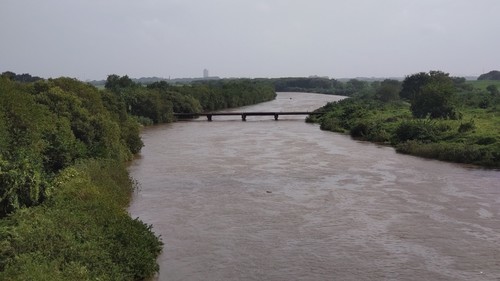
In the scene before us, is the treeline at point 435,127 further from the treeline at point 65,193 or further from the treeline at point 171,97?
the treeline at point 65,193

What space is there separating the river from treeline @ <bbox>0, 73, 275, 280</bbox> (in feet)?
5.00

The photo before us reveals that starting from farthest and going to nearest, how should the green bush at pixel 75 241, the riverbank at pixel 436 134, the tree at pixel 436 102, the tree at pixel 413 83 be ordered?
the tree at pixel 413 83 → the tree at pixel 436 102 → the riverbank at pixel 436 134 → the green bush at pixel 75 241

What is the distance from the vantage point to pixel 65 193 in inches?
789

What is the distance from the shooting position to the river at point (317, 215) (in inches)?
699

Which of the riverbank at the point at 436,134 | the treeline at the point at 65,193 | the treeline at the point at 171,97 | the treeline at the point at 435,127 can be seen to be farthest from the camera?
the treeline at the point at 171,97

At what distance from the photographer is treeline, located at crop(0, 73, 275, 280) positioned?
14.5 metres

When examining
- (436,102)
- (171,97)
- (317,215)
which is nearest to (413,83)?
(436,102)

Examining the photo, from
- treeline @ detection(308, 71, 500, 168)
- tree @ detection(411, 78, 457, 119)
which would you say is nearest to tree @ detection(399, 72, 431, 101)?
treeline @ detection(308, 71, 500, 168)

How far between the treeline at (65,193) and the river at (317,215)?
152 cm

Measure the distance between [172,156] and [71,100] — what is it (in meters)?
9.77

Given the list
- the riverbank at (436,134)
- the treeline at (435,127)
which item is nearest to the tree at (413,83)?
the treeline at (435,127)

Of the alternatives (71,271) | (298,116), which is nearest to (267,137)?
(298,116)

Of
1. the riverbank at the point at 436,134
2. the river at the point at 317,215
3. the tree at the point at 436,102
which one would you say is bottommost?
the river at the point at 317,215

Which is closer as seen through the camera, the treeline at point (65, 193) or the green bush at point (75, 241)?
the green bush at point (75, 241)
